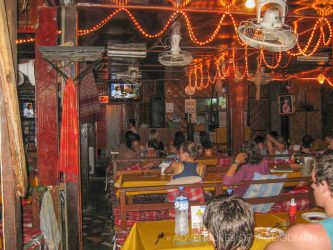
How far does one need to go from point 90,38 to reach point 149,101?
7.70 m

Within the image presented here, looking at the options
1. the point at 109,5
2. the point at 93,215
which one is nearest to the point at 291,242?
the point at 109,5

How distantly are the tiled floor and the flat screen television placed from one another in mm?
5094

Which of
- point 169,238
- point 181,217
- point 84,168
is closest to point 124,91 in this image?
point 84,168

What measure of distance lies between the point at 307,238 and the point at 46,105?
12.1 ft

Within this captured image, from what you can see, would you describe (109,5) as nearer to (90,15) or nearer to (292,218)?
(90,15)

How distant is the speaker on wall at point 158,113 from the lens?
1533 cm

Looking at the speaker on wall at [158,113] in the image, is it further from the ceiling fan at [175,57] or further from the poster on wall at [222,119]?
the ceiling fan at [175,57]

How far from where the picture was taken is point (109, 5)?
17.3ft

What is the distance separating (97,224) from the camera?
692cm

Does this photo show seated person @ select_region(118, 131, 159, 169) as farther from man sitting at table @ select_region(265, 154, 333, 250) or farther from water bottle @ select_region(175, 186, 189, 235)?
man sitting at table @ select_region(265, 154, 333, 250)

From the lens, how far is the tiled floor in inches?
230

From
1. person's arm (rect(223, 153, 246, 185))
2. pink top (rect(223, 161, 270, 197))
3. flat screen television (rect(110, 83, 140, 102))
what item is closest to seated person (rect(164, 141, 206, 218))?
person's arm (rect(223, 153, 246, 185))

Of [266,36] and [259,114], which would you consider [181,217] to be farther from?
[259,114]

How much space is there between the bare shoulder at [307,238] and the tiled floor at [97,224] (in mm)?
4174
